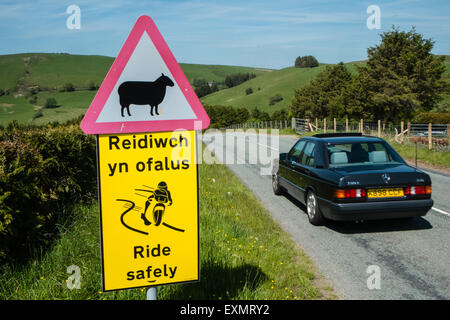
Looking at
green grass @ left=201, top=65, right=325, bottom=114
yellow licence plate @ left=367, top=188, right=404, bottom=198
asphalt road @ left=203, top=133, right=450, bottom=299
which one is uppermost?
green grass @ left=201, top=65, right=325, bottom=114

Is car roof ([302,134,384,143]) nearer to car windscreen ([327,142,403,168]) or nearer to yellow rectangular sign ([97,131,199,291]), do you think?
car windscreen ([327,142,403,168])

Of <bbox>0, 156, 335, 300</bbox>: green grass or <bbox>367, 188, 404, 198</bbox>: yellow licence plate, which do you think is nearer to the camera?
<bbox>0, 156, 335, 300</bbox>: green grass

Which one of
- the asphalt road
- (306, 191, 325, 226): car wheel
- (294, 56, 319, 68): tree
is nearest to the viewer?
the asphalt road

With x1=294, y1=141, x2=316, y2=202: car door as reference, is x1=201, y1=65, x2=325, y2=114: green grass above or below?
above

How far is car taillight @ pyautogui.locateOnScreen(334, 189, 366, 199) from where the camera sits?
19.5 feet

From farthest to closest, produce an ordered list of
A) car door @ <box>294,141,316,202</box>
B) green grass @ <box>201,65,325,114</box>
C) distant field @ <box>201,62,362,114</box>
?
green grass @ <box>201,65,325,114</box>, distant field @ <box>201,62,362,114</box>, car door @ <box>294,141,316,202</box>

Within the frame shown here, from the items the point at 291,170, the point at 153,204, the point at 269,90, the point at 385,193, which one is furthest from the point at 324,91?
the point at 269,90

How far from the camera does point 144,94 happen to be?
2.39m

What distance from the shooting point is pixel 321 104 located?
4981 cm

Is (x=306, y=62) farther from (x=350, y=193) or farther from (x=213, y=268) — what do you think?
(x=213, y=268)

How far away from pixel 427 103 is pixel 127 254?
1277 inches

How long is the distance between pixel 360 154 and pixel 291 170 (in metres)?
1.73

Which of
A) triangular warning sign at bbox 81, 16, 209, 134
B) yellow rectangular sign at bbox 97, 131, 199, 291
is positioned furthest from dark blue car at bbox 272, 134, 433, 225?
triangular warning sign at bbox 81, 16, 209, 134
